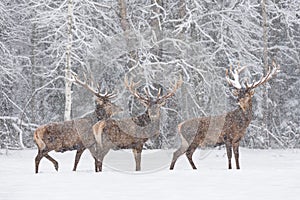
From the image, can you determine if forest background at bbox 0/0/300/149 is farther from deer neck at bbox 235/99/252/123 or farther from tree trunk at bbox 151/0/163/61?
deer neck at bbox 235/99/252/123

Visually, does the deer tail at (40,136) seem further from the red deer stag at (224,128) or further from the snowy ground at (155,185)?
the red deer stag at (224,128)

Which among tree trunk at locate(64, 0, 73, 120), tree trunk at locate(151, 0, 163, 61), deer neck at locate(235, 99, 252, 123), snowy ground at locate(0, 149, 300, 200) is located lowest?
snowy ground at locate(0, 149, 300, 200)

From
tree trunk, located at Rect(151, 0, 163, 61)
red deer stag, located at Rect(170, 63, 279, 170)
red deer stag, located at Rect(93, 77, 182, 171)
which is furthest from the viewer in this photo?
tree trunk, located at Rect(151, 0, 163, 61)

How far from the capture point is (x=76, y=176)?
975 cm

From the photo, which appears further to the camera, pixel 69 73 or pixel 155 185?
pixel 69 73

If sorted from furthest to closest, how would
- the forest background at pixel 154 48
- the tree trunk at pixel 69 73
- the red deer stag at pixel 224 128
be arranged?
the forest background at pixel 154 48, the tree trunk at pixel 69 73, the red deer stag at pixel 224 128

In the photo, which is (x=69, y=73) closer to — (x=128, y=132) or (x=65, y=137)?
(x=65, y=137)

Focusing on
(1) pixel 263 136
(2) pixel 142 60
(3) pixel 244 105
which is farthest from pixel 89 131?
(1) pixel 263 136

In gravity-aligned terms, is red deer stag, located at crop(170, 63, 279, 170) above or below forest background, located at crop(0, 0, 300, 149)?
below

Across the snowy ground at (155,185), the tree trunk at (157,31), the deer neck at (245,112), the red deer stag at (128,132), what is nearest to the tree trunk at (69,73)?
the tree trunk at (157,31)

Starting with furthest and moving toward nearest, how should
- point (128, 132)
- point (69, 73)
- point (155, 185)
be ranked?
point (69, 73) < point (128, 132) < point (155, 185)

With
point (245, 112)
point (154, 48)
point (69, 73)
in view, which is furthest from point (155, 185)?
point (154, 48)

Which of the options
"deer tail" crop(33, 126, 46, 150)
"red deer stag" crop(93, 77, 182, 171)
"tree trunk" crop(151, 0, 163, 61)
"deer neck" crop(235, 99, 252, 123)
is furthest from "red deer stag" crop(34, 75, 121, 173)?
"tree trunk" crop(151, 0, 163, 61)

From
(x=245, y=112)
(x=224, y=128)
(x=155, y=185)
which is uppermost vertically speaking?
(x=245, y=112)
